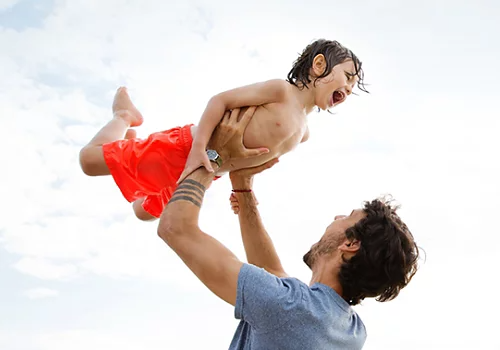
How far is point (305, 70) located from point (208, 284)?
6.05 feet

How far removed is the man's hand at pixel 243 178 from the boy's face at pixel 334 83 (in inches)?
21.6

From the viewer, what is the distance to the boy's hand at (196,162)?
3598 mm

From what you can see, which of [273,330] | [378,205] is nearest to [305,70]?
[378,205]

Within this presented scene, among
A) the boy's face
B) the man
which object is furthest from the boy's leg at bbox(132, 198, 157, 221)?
the boy's face

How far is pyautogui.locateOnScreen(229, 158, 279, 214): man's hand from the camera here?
4.20m

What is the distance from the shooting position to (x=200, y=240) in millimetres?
3191

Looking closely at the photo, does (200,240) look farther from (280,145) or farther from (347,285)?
(280,145)

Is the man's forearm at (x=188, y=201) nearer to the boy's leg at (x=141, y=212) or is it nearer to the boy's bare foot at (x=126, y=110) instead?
the boy's leg at (x=141, y=212)

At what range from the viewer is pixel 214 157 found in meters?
3.79

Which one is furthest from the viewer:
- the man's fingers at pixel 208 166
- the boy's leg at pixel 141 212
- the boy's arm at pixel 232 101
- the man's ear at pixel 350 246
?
the boy's leg at pixel 141 212

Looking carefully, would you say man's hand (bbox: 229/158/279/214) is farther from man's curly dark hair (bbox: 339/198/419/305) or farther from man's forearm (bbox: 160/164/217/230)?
man's curly dark hair (bbox: 339/198/419/305)

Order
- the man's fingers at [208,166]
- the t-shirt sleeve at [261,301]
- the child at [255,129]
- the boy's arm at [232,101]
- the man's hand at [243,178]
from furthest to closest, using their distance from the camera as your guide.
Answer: the man's hand at [243,178], the child at [255,129], the boy's arm at [232,101], the man's fingers at [208,166], the t-shirt sleeve at [261,301]

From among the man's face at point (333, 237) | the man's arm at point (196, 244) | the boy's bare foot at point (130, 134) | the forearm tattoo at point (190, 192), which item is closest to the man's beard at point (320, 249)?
the man's face at point (333, 237)

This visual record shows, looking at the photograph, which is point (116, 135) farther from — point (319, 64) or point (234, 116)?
point (319, 64)
